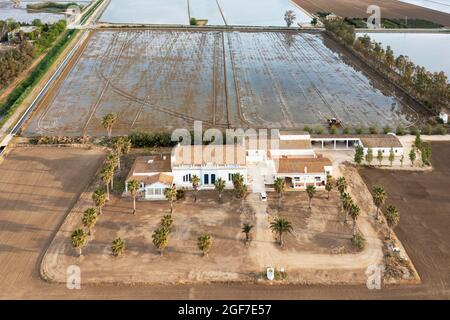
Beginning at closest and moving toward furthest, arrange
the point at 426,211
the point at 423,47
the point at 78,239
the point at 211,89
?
the point at 78,239
the point at 426,211
the point at 211,89
the point at 423,47

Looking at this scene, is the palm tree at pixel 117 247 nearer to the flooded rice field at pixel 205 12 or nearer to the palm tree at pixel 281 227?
the palm tree at pixel 281 227

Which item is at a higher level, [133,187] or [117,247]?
[133,187]

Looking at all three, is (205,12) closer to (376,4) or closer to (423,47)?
(376,4)

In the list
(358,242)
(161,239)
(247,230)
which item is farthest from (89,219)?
(358,242)

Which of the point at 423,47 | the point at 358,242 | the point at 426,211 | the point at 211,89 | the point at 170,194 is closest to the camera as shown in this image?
the point at 358,242

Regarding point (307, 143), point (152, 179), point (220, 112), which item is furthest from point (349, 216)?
point (220, 112)

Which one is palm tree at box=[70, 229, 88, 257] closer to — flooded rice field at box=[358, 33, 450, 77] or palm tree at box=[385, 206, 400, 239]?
palm tree at box=[385, 206, 400, 239]

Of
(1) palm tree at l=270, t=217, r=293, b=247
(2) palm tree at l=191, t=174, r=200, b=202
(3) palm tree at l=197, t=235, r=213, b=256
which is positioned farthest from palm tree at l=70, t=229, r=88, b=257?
(1) palm tree at l=270, t=217, r=293, b=247
